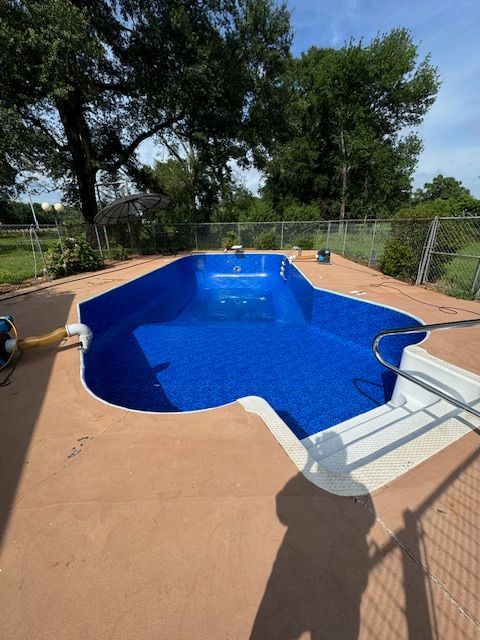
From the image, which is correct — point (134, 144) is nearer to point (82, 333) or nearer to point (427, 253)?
point (82, 333)

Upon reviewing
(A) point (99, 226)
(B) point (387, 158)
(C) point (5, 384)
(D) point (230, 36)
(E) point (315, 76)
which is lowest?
(C) point (5, 384)

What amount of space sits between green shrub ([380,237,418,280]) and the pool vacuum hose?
7935mm

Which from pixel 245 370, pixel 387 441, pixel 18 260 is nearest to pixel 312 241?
pixel 245 370

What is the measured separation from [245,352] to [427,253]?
215 inches

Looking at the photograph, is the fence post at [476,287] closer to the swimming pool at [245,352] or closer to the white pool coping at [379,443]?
the swimming pool at [245,352]

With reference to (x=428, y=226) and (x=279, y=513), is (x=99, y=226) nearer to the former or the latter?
(x=428, y=226)

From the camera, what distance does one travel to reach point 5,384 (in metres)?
3.20

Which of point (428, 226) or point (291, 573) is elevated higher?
point (428, 226)

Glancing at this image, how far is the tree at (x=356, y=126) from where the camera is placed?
21688 mm

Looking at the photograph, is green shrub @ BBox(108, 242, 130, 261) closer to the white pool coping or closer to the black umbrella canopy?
the black umbrella canopy

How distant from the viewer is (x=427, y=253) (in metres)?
7.03

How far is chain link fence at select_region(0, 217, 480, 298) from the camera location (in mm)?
6879

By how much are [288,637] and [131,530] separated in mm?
950

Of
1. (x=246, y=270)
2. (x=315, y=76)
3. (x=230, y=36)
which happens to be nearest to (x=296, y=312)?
(x=246, y=270)
